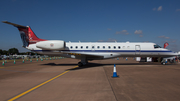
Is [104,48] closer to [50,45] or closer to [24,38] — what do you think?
[50,45]

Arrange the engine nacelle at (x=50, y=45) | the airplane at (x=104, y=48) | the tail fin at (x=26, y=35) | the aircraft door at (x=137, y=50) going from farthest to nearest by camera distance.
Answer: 1. the tail fin at (x=26, y=35)
2. the aircraft door at (x=137, y=50)
3. the airplane at (x=104, y=48)
4. the engine nacelle at (x=50, y=45)

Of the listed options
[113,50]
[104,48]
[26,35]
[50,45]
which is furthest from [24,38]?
[113,50]

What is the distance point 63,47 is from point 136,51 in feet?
33.8

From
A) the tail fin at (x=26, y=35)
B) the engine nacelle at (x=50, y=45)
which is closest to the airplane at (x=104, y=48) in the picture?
the tail fin at (x=26, y=35)

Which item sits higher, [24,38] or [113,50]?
[24,38]

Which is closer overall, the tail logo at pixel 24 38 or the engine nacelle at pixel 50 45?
the engine nacelle at pixel 50 45

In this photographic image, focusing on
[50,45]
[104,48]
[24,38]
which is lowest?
[104,48]

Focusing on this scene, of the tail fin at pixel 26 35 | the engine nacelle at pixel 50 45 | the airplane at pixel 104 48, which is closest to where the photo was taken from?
the engine nacelle at pixel 50 45

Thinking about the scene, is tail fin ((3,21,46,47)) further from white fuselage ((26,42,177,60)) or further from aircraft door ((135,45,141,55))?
aircraft door ((135,45,141,55))

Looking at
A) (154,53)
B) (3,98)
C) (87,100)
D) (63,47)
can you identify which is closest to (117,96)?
(87,100)

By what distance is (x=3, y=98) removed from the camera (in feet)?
15.8

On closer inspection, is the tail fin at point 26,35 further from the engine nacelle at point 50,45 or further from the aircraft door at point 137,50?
the aircraft door at point 137,50

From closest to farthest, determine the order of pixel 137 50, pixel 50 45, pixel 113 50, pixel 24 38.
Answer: pixel 50 45 < pixel 113 50 < pixel 137 50 < pixel 24 38

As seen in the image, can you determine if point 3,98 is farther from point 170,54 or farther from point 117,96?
point 170,54
